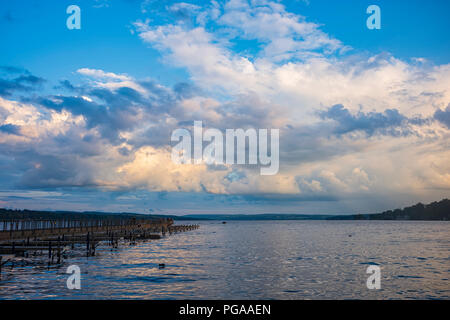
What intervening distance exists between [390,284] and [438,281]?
576 cm

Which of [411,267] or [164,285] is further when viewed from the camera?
[411,267]

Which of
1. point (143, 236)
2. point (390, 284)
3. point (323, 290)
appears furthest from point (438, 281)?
point (143, 236)

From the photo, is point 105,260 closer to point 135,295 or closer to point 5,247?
point 5,247

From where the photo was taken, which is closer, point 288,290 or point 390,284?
point 288,290

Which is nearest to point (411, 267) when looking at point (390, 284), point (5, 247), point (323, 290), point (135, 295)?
point (390, 284)

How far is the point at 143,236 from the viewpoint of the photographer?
315ft
